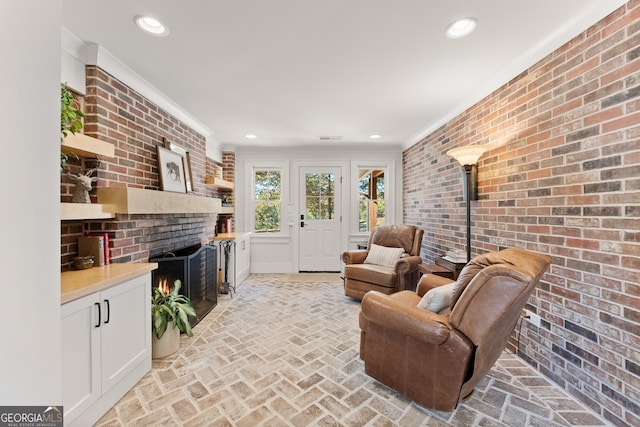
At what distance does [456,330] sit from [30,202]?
1.85 metres

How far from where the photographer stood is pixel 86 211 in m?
1.74

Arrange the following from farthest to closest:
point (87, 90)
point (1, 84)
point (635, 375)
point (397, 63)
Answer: point (397, 63), point (87, 90), point (635, 375), point (1, 84)

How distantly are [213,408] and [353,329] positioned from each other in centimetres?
141

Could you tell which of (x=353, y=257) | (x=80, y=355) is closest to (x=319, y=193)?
(x=353, y=257)

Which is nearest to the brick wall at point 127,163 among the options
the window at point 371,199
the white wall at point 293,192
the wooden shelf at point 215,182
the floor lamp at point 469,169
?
the wooden shelf at point 215,182

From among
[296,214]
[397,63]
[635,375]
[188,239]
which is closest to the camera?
[635,375]

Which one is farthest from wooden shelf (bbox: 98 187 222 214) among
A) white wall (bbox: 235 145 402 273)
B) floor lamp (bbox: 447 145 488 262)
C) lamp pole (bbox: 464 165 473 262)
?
lamp pole (bbox: 464 165 473 262)

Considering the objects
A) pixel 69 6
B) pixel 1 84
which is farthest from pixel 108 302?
pixel 69 6

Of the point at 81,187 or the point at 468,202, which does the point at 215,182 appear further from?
the point at 468,202

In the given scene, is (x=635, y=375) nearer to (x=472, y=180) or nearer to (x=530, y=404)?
(x=530, y=404)

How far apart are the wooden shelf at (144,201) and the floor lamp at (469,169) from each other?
8.90 ft

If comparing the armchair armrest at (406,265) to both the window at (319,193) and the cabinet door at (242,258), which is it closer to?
the window at (319,193)

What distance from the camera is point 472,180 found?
8.61 ft

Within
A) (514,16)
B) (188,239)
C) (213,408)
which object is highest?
(514,16)
